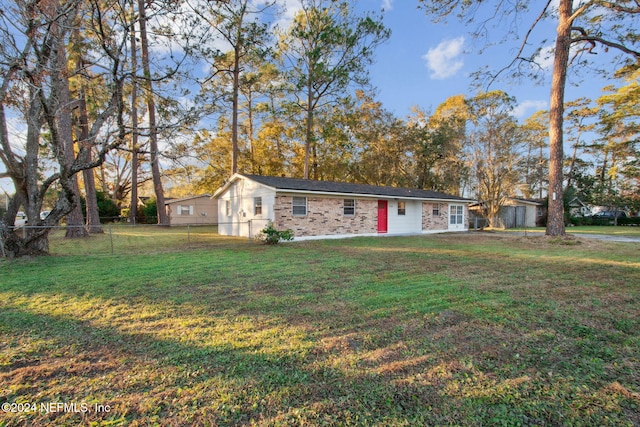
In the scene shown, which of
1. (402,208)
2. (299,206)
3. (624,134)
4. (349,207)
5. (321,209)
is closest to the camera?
(299,206)

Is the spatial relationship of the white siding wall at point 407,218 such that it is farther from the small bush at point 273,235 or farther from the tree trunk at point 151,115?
the tree trunk at point 151,115

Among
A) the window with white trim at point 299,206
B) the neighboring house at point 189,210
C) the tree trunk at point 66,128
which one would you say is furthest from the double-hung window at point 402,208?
the neighboring house at point 189,210

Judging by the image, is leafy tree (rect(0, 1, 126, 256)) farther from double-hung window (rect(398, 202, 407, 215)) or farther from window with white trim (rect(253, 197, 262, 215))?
double-hung window (rect(398, 202, 407, 215))

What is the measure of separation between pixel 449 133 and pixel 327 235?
52.4 ft

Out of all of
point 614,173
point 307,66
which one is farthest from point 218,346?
point 614,173

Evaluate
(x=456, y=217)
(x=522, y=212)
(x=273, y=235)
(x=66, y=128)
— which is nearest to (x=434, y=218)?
(x=456, y=217)

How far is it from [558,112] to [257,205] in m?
13.4

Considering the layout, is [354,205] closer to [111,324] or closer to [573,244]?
[573,244]

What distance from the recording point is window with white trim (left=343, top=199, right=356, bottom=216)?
47.0 feet

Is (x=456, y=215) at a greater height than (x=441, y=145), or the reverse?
(x=441, y=145)

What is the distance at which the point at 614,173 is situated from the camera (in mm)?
25125

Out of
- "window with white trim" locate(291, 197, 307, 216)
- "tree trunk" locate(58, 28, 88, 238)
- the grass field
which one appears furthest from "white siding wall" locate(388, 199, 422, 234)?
"tree trunk" locate(58, 28, 88, 238)

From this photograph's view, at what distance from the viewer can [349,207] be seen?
1447 cm

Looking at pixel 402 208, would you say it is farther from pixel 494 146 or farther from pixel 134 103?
pixel 134 103
